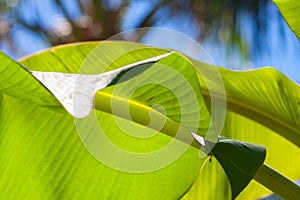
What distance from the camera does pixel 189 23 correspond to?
213 inches

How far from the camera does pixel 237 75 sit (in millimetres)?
628

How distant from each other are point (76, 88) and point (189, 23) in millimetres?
5096

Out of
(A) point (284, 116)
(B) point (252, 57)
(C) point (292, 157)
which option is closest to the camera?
(A) point (284, 116)

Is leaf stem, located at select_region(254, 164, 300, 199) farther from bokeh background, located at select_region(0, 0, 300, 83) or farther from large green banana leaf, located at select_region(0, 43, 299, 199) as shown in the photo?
bokeh background, located at select_region(0, 0, 300, 83)

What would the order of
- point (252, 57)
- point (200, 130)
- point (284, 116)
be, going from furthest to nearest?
point (252, 57) → point (284, 116) → point (200, 130)

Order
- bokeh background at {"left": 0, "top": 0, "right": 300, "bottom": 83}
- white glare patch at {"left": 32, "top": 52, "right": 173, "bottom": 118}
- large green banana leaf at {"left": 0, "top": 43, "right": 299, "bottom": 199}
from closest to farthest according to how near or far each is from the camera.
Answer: white glare patch at {"left": 32, "top": 52, "right": 173, "bottom": 118}, large green banana leaf at {"left": 0, "top": 43, "right": 299, "bottom": 199}, bokeh background at {"left": 0, "top": 0, "right": 300, "bottom": 83}

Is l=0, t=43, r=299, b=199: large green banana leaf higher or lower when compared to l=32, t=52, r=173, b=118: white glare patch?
lower

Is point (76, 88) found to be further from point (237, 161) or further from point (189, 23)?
point (189, 23)

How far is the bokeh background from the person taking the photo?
15.0 ft

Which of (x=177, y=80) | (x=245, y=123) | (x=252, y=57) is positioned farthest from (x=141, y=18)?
(x=177, y=80)

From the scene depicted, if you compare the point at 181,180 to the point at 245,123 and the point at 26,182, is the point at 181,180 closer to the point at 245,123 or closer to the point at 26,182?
the point at 26,182

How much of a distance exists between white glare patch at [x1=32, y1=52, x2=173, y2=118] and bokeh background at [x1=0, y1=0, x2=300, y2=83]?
4043 mm

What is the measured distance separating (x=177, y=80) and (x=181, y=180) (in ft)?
0.34

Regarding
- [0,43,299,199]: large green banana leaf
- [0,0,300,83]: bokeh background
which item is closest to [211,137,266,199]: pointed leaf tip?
[0,43,299,199]: large green banana leaf
